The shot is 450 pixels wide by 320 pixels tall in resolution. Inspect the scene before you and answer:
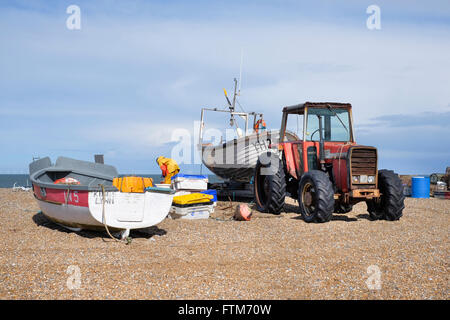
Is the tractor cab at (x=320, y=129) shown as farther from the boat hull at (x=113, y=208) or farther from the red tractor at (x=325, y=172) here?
the boat hull at (x=113, y=208)

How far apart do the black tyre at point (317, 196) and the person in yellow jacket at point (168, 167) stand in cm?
391

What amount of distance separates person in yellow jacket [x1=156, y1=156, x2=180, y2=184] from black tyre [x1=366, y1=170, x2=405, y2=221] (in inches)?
203

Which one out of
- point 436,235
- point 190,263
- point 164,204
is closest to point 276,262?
point 190,263

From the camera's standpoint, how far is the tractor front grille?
7.89m

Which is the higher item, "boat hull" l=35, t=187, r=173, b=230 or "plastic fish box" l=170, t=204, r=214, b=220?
"boat hull" l=35, t=187, r=173, b=230

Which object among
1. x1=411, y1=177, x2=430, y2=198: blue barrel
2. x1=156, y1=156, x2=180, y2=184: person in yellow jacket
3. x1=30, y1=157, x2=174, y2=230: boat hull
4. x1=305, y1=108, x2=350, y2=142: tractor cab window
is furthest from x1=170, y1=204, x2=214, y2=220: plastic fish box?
x1=411, y1=177, x2=430, y2=198: blue barrel

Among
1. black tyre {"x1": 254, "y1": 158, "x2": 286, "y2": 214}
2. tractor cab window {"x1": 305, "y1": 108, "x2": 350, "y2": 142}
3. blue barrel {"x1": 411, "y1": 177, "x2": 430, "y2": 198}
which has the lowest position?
blue barrel {"x1": 411, "y1": 177, "x2": 430, "y2": 198}

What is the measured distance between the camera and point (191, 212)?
870cm

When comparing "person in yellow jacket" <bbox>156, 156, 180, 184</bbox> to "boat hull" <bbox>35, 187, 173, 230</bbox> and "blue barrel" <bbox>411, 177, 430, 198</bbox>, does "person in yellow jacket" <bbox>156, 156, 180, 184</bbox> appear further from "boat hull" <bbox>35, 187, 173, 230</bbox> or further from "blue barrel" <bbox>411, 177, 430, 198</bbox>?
"blue barrel" <bbox>411, 177, 430, 198</bbox>

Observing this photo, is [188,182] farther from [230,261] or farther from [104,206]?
[230,261]

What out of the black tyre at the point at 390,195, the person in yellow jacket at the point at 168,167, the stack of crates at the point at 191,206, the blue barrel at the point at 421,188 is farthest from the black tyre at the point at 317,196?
the blue barrel at the point at 421,188

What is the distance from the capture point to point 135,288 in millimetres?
4094

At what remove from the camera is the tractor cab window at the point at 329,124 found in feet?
29.3
